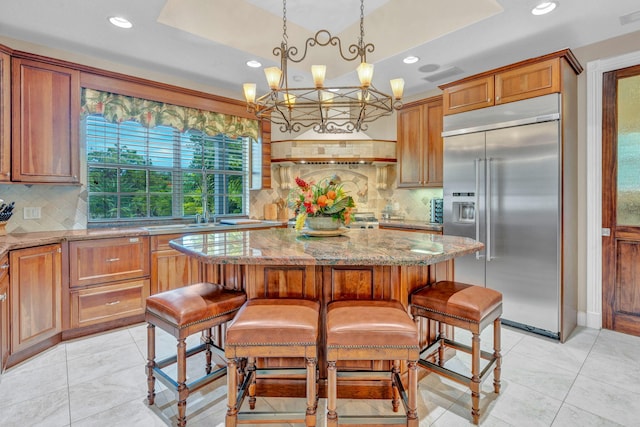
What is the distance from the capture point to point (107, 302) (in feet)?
10.2

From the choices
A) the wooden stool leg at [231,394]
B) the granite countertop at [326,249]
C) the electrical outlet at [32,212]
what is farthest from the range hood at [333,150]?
the wooden stool leg at [231,394]

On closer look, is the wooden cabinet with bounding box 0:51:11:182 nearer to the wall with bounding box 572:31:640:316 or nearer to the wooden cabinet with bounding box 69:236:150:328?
the wooden cabinet with bounding box 69:236:150:328

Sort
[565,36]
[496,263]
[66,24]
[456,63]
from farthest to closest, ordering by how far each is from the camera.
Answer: [456,63] < [496,263] < [565,36] < [66,24]

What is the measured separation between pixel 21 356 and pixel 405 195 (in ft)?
15.1

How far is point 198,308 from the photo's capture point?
1.80 metres

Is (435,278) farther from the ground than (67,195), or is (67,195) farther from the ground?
(67,195)

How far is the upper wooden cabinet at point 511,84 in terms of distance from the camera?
2895 mm

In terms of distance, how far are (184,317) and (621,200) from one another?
3809mm

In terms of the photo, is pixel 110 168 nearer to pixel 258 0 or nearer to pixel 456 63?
pixel 258 0

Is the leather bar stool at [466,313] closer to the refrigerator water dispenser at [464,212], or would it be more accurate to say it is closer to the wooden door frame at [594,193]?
the refrigerator water dispenser at [464,212]

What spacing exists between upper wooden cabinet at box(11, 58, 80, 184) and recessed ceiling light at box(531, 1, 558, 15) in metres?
4.10

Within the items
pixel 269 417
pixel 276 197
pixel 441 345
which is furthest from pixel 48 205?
pixel 441 345

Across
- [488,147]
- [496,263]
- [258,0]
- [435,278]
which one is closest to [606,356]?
[496,263]

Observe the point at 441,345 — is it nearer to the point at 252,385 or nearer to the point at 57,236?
the point at 252,385
